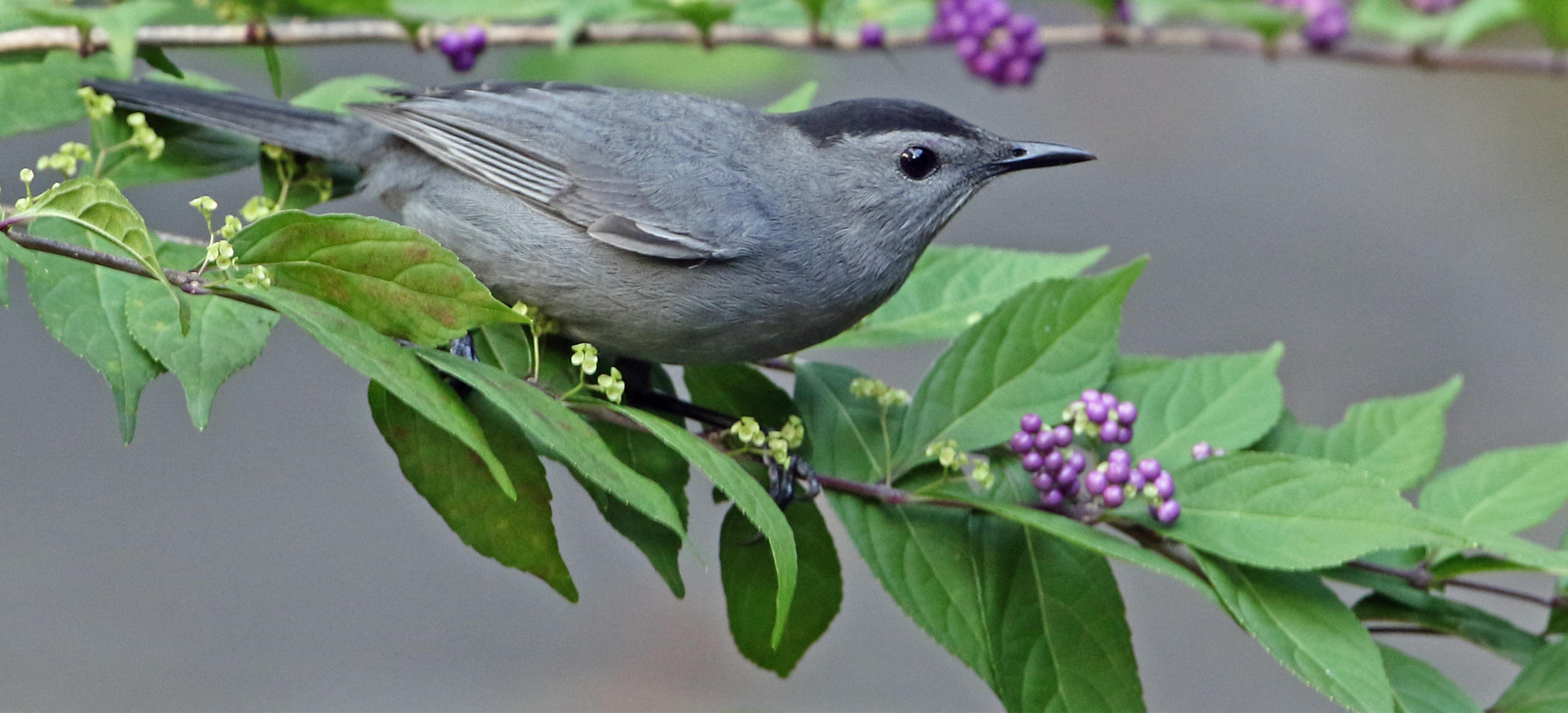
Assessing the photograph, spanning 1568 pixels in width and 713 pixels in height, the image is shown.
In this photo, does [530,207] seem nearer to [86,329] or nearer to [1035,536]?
[86,329]

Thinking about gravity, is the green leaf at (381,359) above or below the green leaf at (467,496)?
above

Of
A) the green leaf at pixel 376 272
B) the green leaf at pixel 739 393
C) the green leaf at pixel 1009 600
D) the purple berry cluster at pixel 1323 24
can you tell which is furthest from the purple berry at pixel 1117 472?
the purple berry cluster at pixel 1323 24

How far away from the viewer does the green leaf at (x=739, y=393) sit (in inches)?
95.9

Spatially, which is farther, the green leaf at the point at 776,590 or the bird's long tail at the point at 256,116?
the bird's long tail at the point at 256,116

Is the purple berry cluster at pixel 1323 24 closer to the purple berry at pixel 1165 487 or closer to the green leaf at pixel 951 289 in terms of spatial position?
the green leaf at pixel 951 289

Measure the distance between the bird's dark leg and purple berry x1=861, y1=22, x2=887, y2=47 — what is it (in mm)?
933

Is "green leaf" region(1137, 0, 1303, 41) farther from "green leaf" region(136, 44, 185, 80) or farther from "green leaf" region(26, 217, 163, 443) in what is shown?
"green leaf" region(26, 217, 163, 443)

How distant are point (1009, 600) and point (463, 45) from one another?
1.54 m

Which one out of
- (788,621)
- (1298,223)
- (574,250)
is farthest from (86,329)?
(1298,223)

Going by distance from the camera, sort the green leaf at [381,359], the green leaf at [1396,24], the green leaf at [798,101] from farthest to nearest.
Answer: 1. the green leaf at [1396,24]
2. the green leaf at [798,101]
3. the green leaf at [381,359]

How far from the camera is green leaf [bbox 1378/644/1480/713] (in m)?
2.12

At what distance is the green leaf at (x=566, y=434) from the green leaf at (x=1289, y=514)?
2.81 feet

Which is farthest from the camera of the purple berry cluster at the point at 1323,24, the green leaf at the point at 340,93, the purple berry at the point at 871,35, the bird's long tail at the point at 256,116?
the purple berry cluster at the point at 1323,24

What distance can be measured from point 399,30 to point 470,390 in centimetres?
94
